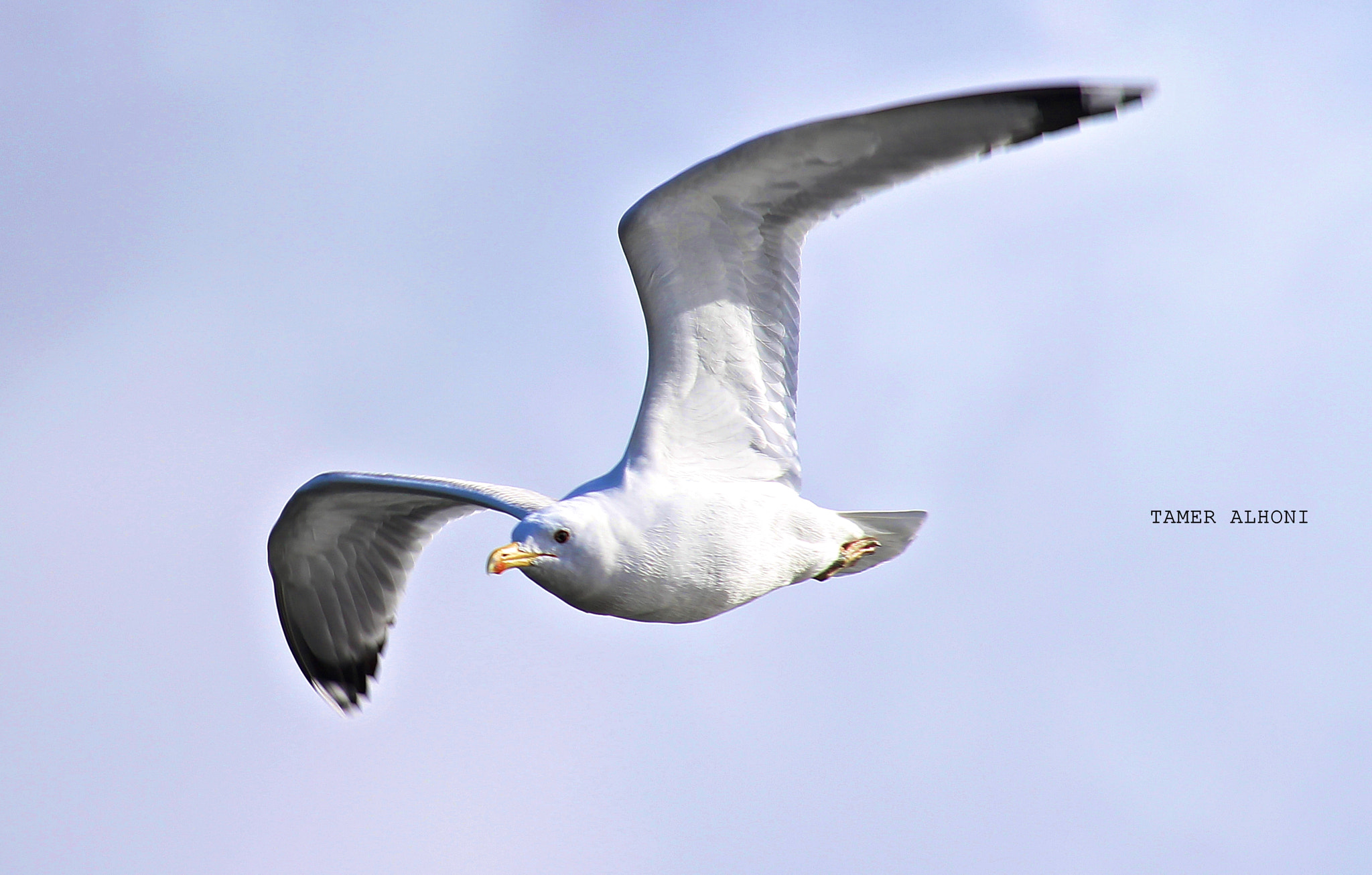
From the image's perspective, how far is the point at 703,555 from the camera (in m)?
7.74

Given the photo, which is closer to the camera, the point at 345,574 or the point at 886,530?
the point at 886,530

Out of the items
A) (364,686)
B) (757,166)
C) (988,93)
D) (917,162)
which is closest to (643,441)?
(757,166)

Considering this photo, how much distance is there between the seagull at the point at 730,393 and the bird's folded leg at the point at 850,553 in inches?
0.6

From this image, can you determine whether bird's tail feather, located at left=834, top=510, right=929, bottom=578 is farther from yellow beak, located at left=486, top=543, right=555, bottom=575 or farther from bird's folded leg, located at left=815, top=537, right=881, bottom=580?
yellow beak, located at left=486, top=543, right=555, bottom=575

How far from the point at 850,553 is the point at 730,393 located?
143cm

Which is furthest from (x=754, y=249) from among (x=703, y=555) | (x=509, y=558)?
(x=509, y=558)

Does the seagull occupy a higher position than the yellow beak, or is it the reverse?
the seagull

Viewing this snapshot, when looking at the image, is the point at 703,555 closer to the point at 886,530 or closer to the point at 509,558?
the point at 509,558

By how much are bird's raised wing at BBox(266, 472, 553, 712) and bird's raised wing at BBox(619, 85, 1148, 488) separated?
8.83 feet

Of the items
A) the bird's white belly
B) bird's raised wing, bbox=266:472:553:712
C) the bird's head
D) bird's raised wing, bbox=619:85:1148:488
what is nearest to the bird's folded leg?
the bird's white belly

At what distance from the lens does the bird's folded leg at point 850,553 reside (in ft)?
29.2

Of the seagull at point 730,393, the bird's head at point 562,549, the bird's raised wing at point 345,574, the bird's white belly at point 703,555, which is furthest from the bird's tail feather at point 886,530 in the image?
the bird's raised wing at point 345,574

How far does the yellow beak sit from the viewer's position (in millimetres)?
7062

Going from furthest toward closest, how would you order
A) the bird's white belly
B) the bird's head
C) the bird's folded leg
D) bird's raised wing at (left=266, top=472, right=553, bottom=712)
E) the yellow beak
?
bird's raised wing at (left=266, top=472, right=553, bottom=712) → the bird's folded leg → the bird's white belly → the bird's head → the yellow beak
